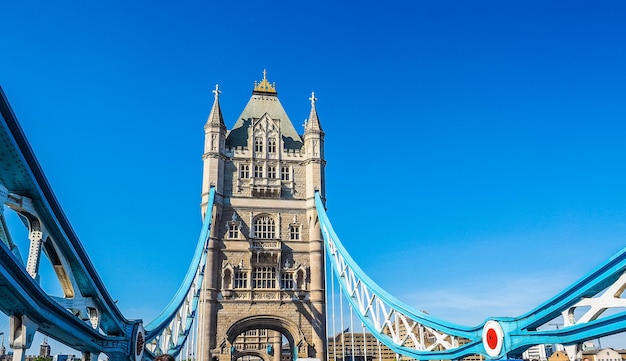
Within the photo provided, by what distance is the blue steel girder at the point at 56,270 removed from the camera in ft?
33.9

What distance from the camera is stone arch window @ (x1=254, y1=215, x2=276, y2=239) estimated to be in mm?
35344

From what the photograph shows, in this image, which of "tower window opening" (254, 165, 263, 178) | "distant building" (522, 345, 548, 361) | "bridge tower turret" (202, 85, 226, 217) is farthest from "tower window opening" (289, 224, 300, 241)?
"distant building" (522, 345, 548, 361)

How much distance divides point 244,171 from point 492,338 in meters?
Answer: 23.1

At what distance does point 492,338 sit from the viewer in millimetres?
16375

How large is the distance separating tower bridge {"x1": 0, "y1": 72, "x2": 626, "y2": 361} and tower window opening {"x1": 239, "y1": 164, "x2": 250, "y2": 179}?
63mm

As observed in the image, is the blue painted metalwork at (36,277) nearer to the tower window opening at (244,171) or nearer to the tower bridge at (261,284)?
the tower bridge at (261,284)

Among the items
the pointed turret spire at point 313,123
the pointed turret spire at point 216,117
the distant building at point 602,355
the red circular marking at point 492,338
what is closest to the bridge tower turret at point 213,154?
the pointed turret spire at point 216,117

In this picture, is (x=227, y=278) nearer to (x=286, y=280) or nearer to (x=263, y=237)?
(x=263, y=237)

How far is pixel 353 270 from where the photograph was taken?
96.2 ft

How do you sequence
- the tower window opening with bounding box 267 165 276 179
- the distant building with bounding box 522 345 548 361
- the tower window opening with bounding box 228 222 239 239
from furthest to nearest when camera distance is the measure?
the distant building with bounding box 522 345 548 361, the tower window opening with bounding box 267 165 276 179, the tower window opening with bounding box 228 222 239 239

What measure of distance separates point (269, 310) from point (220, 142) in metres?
10.8

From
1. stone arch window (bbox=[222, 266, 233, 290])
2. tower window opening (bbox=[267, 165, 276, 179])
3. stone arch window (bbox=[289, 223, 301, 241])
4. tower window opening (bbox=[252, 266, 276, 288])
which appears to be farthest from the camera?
tower window opening (bbox=[267, 165, 276, 179])

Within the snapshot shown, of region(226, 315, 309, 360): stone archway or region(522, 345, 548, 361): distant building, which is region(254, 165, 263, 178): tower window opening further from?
region(522, 345, 548, 361): distant building

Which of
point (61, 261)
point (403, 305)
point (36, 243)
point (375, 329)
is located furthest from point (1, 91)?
point (375, 329)
